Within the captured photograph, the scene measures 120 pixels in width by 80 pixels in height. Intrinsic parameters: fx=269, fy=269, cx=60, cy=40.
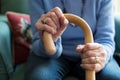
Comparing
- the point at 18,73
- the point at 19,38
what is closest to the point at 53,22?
the point at 18,73

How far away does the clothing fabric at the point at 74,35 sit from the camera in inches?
45.0

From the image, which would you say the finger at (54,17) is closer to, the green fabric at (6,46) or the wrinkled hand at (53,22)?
the wrinkled hand at (53,22)

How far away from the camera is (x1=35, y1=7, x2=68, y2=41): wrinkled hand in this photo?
928mm

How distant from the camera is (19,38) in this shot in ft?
4.81

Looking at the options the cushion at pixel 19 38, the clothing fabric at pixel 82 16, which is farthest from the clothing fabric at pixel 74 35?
the cushion at pixel 19 38

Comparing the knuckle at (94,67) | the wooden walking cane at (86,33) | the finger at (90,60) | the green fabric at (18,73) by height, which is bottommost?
the green fabric at (18,73)

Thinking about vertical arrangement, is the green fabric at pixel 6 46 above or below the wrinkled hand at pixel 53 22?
below

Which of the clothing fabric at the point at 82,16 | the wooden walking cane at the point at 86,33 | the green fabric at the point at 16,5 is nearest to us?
the wooden walking cane at the point at 86,33

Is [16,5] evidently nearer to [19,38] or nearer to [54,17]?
[19,38]

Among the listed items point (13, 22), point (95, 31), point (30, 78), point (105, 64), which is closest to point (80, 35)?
point (95, 31)

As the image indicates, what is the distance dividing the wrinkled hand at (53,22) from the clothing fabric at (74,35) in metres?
0.17

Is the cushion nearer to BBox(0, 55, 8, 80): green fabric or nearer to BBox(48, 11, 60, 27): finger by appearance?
BBox(0, 55, 8, 80): green fabric

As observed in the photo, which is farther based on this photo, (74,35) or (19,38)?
(19,38)

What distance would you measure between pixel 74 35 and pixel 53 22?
301 mm
